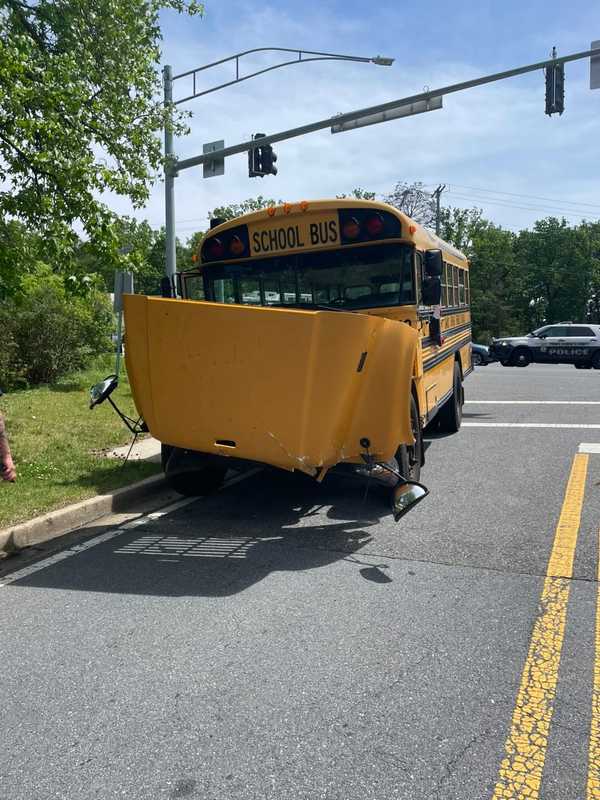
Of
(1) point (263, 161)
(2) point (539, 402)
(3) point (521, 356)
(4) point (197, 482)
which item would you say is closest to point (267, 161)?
(1) point (263, 161)

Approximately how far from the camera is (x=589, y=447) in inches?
359

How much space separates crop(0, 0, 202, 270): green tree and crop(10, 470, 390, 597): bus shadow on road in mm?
3703

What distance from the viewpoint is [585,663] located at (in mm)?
3404

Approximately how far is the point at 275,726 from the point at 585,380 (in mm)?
19242

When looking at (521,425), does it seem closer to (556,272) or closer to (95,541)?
(95,541)

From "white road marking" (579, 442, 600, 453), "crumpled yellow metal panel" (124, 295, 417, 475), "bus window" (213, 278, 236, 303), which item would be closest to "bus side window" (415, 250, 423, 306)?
"crumpled yellow metal panel" (124, 295, 417, 475)

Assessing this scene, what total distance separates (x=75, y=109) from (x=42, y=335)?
7.55 meters

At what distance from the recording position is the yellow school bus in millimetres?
4863

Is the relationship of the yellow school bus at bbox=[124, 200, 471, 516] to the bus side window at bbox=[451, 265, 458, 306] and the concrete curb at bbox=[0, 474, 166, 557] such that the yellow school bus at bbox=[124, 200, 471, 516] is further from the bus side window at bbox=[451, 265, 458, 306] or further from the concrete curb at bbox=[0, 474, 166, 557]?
the bus side window at bbox=[451, 265, 458, 306]

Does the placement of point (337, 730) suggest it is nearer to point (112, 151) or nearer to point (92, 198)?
point (92, 198)

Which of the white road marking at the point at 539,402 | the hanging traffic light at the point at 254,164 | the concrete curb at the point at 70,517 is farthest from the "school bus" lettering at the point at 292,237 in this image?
the hanging traffic light at the point at 254,164

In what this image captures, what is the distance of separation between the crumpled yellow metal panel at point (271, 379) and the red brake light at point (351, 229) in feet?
5.17

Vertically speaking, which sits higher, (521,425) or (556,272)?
(556,272)

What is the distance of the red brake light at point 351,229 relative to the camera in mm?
6582
